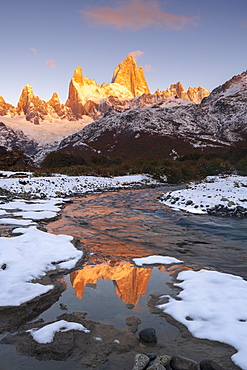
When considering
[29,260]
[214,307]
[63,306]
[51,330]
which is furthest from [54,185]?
[214,307]

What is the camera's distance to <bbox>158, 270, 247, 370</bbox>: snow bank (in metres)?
3.54

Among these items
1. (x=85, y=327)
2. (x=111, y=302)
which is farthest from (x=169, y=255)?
(x=85, y=327)

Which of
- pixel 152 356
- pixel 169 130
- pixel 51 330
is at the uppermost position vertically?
pixel 169 130

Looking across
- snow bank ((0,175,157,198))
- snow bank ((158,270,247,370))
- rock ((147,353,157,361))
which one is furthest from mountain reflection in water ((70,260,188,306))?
snow bank ((0,175,157,198))

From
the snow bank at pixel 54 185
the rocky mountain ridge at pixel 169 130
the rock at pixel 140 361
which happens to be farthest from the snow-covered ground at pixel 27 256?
the rocky mountain ridge at pixel 169 130

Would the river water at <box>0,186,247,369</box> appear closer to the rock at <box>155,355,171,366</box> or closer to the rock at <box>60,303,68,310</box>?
the rock at <box>60,303,68,310</box>

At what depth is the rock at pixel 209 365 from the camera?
112 inches

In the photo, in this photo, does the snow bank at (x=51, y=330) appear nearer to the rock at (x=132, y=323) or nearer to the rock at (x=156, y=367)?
the rock at (x=132, y=323)

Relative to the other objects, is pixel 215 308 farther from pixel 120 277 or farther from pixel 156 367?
pixel 120 277

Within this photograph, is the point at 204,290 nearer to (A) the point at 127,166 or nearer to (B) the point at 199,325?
(B) the point at 199,325

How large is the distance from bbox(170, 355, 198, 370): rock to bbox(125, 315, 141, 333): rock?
2.82ft

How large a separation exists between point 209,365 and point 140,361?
780 millimetres

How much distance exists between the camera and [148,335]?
3.50m

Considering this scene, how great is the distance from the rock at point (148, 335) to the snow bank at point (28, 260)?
2.19 meters
